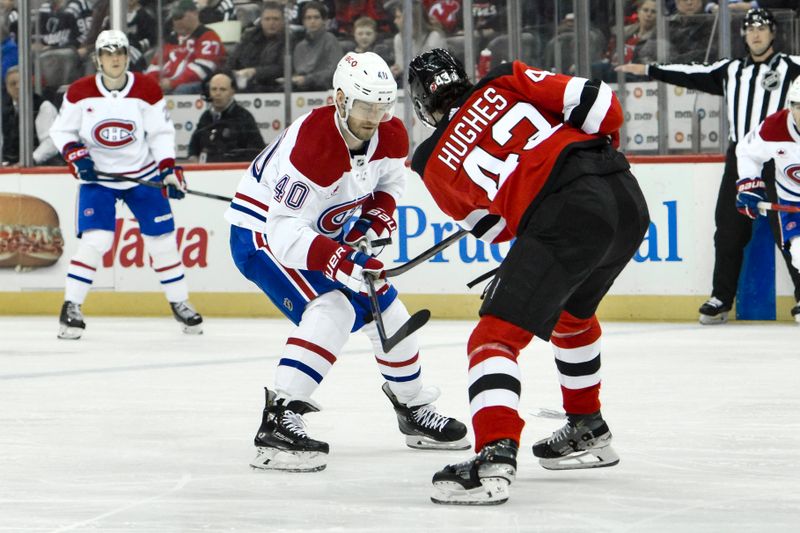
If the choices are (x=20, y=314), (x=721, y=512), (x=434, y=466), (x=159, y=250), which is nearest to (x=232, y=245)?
(x=434, y=466)

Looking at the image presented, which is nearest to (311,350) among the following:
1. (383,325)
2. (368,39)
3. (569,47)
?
(383,325)

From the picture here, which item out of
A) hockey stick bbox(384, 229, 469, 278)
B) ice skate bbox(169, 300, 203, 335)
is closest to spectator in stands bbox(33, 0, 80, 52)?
ice skate bbox(169, 300, 203, 335)

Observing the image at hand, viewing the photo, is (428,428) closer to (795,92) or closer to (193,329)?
(193,329)

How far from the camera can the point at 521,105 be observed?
9.82 feet

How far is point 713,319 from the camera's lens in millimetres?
7266

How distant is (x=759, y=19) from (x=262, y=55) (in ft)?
9.63

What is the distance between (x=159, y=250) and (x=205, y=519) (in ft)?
14.9

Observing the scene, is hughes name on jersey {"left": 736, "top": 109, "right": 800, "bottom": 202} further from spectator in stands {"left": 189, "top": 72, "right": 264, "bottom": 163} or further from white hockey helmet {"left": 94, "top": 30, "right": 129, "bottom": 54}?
white hockey helmet {"left": 94, "top": 30, "right": 129, "bottom": 54}

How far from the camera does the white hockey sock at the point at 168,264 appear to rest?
23.6 feet

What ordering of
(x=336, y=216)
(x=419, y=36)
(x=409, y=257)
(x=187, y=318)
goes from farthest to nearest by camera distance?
(x=419, y=36) < (x=409, y=257) < (x=187, y=318) < (x=336, y=216)

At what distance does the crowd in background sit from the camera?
7836 mm

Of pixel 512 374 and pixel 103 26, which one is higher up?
pixel 103 26

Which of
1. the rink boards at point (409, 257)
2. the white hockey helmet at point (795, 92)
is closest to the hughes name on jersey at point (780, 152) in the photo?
the white hockey helmet at point (795, 92)

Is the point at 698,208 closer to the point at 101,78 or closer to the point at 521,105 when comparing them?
the point at 101,78
